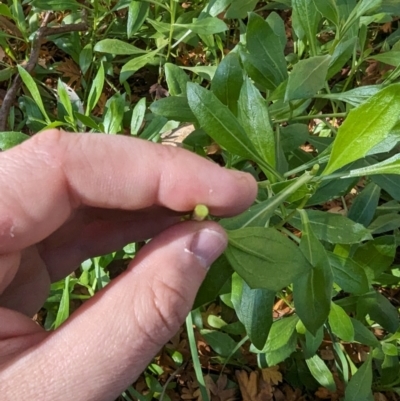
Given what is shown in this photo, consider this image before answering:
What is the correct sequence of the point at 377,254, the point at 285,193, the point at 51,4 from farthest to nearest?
the point at 51,4 < the point at 377,254 < the point at 285,193

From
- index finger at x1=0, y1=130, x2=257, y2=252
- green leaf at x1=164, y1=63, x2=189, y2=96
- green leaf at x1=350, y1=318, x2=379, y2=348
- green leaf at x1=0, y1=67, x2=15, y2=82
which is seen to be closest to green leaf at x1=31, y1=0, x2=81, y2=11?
green leaf at x1=0, y1=67, x2=15, y2=82

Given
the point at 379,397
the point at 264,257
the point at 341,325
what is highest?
the point at 264,257

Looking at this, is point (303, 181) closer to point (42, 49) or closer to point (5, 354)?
point (5, 354)

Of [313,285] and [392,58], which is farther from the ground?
[392,58]

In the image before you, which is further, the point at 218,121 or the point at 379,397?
the point at 379,397

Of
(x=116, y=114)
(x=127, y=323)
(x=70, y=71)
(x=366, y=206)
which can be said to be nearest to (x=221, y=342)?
(x=366, y=206)

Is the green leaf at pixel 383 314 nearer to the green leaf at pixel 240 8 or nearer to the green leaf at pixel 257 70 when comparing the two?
the green leaf at pixel 257 70

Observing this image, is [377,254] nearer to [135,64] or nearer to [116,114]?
[116,114]

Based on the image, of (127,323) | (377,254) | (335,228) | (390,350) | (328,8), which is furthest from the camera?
(390,350)
